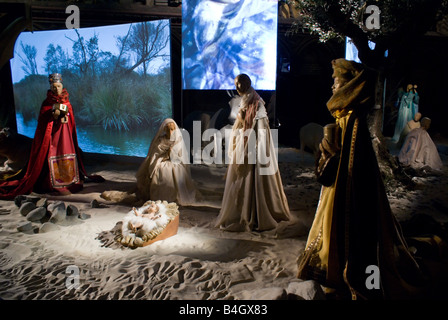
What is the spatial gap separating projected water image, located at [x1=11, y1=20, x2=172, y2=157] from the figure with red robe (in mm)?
2786

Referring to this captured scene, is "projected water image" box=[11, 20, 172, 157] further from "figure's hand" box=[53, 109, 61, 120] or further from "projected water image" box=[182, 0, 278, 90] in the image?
"figure's hand" box=[53, 109, 61, 120]

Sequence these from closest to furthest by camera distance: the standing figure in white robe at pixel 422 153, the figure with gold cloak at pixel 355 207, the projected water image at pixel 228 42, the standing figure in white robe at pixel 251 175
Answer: the figure with gold cloak at pixel 355 207 < the standing figure in white robe at pixel 251 175 < the projected water image at pixel 228 42 < the standing figure in white robe at pixel 422 153

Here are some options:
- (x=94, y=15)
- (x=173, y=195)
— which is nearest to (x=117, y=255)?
(x=173, y=195)

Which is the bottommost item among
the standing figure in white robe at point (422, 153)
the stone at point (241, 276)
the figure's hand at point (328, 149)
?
the stone at point (241, 276)

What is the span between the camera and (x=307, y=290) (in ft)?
10.1

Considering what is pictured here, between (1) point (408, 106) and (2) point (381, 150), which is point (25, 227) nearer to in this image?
(2) point (381, 150)

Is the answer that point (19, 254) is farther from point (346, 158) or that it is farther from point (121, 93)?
point (121, 93)

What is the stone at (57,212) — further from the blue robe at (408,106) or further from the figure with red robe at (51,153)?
the blue robe at (408,106)

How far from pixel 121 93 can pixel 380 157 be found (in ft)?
A: 22.9

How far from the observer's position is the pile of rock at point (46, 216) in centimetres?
495

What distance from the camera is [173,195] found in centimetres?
603

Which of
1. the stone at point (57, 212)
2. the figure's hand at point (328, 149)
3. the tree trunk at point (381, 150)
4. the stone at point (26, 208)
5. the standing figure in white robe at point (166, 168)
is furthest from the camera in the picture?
the tree trunk at point (381, 150)

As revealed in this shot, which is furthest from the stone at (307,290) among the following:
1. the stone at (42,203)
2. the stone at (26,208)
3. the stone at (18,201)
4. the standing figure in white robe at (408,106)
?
the standing figure in white robe at (408,106)

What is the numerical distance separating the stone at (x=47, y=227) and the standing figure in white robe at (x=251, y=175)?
239 cm
